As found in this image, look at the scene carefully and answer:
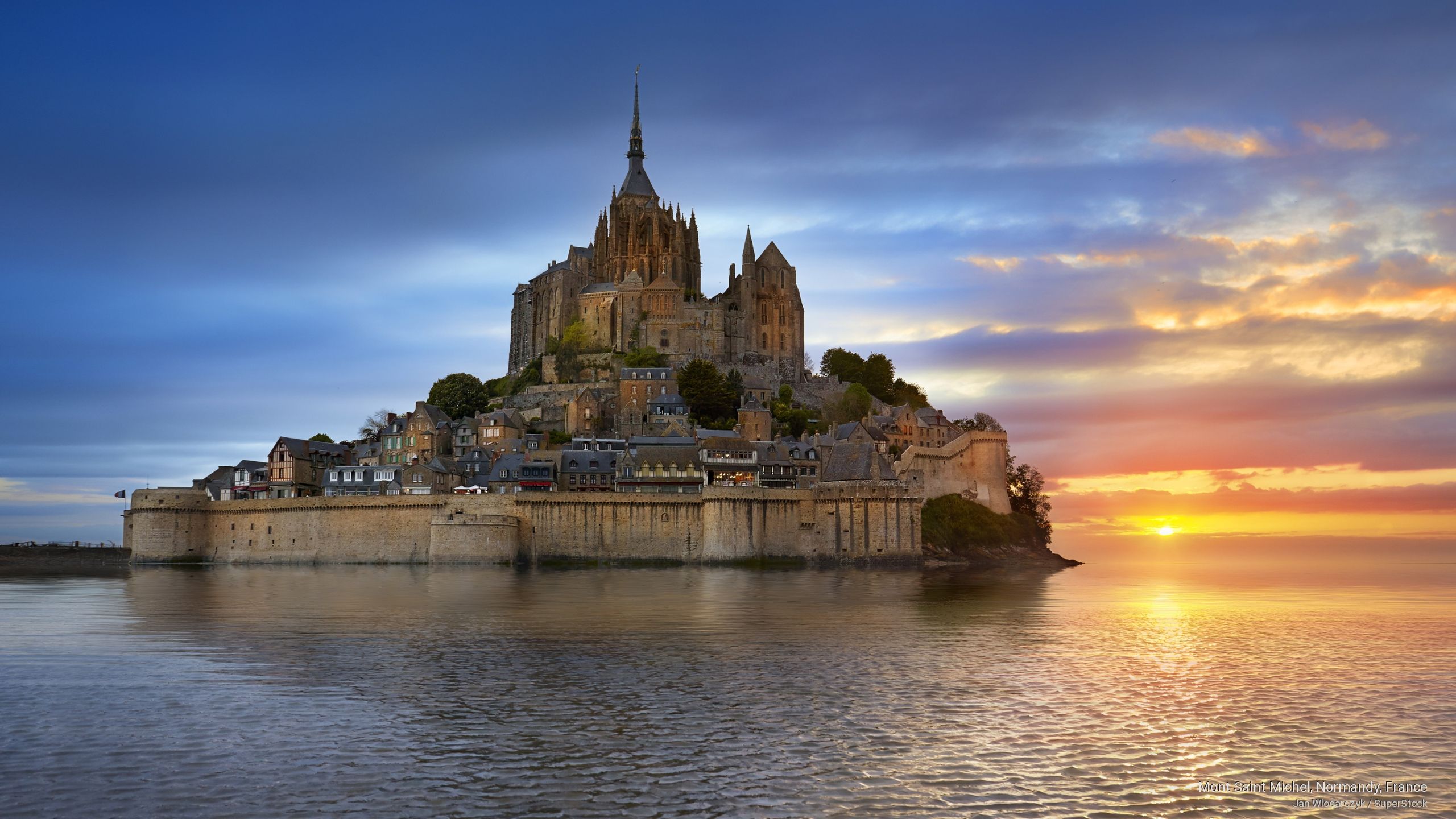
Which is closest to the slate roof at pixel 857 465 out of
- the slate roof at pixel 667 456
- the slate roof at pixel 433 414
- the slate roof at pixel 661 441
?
the slate roof at pixel 667 456

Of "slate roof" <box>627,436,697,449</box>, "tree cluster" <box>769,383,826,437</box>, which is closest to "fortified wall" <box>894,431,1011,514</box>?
"tree cluster" <box>769,383,826,437</box>

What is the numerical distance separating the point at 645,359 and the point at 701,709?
80.2m

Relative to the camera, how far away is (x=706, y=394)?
307ft

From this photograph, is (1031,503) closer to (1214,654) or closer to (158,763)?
(1214,654)

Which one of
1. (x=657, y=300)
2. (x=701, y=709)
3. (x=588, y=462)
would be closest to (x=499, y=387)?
(x=657, y=300)

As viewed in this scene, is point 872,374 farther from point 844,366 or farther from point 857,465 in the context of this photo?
point 857,465

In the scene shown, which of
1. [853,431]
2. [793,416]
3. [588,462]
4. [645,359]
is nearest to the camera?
[588,462]

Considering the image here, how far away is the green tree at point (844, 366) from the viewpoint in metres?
111

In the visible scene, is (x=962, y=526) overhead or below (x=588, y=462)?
below

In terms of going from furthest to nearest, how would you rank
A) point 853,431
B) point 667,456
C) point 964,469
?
point 964,469 < point 853,431 < point 667,456

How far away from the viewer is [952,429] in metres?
93.4

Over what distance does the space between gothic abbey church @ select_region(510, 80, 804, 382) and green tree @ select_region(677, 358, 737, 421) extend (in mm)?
10436

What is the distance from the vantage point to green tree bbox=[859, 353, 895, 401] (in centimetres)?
10975

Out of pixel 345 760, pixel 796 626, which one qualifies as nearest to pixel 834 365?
pixel 796 626
